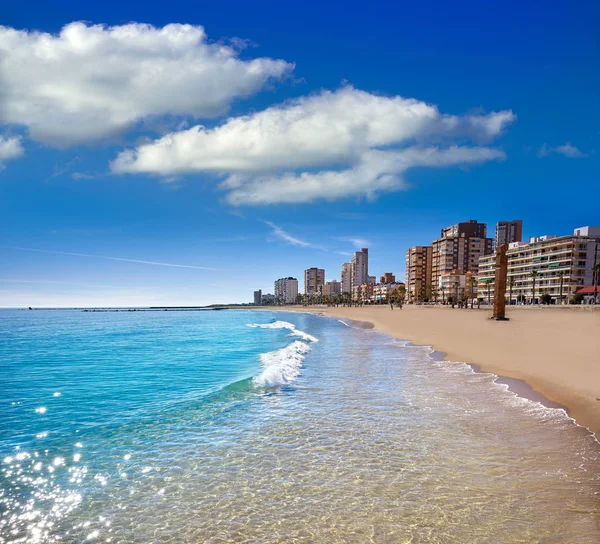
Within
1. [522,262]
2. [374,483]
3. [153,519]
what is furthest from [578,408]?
[522,262]

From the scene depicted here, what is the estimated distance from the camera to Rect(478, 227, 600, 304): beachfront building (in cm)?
10888

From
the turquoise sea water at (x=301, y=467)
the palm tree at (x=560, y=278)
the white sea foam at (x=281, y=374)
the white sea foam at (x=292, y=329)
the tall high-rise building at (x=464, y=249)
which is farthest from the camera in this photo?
the tall high-rise building at (x=464, y=249)

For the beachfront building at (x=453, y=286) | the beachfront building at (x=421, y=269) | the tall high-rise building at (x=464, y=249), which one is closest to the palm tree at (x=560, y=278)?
the beachfront building at (x=453, y=286)

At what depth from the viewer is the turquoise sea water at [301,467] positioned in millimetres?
4945

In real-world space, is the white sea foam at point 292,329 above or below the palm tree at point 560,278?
below

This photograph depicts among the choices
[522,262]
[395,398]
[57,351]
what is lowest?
[57,351]

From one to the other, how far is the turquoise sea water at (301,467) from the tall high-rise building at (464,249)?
169764mm

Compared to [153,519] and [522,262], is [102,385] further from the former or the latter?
[522,262]

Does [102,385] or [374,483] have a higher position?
[374,483]

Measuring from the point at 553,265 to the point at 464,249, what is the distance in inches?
2309

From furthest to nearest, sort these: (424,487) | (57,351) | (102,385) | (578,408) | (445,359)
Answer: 1. (57,351)
2. (445,359)
3. (102,385)
4. (578,408)
5. (424,487)

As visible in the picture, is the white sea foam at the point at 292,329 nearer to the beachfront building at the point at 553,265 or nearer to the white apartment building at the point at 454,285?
the beachfront building at the point at 553,265

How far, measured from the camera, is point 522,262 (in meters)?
130

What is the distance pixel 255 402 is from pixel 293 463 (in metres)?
5.00
